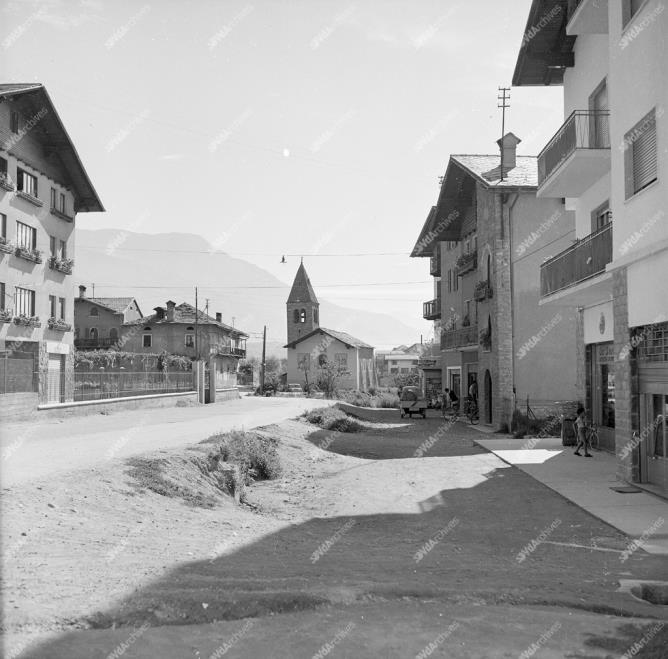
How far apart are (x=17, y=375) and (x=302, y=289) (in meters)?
66.5

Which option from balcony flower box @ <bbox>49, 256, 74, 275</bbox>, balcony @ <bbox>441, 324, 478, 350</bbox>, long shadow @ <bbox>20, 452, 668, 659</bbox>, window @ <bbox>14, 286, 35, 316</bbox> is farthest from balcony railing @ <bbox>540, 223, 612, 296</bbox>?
balcony flower box @ <bbox>49, 256, 74, 275</bbox>

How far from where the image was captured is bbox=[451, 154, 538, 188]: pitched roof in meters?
28.2

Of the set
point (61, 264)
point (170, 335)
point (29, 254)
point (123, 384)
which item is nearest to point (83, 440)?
point (29, 254)

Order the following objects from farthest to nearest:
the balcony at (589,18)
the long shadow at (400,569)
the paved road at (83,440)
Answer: the balcony at (589,18) → the paved road at (83,440) → the long shadow at (400,569)

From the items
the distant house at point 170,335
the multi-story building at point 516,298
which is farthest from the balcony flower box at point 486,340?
the distant house at point 170,335

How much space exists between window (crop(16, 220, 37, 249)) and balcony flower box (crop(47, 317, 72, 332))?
131 inches

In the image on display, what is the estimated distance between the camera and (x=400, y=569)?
7602 millimetres

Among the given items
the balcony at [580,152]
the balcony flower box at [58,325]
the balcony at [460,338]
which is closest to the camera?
the balcony at [580,152]

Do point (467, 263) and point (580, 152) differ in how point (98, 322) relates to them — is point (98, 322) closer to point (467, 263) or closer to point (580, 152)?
point (467, 263)

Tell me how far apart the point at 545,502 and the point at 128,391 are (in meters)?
24.8

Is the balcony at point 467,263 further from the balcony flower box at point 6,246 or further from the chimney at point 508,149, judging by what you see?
the balcony flower box at point 6,246

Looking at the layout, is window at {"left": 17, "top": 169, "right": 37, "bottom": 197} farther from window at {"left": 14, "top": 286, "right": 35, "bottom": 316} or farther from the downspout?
the downspout

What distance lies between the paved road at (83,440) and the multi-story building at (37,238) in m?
2.60

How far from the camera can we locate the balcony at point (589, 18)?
15.5 metres
